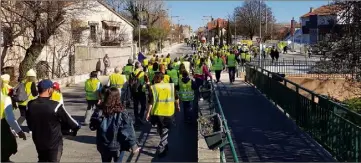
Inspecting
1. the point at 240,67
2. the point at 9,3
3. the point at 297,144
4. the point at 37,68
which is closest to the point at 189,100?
the point at 297,144

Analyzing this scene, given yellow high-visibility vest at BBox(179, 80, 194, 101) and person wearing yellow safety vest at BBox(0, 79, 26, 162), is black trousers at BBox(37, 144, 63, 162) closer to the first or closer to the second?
person wearing yellow safety vest at BBox(0, 79, 26, 162)

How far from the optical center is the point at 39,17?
76.6ft

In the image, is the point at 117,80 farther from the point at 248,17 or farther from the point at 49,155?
the point at 248,17

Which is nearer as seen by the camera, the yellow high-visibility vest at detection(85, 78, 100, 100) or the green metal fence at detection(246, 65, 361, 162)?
the green metal fence at detection(246, 65, 361, 162)

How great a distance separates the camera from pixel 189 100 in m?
11.8

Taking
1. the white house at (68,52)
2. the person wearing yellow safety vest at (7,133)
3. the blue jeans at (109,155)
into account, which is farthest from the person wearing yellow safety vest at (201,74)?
the white house at (68,52)

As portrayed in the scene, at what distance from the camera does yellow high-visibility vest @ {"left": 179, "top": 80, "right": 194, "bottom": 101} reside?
11.5 metres

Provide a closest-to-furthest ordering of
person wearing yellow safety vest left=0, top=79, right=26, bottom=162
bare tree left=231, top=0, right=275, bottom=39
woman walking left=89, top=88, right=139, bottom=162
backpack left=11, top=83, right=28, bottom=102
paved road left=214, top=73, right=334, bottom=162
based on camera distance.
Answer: person wearing yellow safety vest left=0, top=79, right=26, bottom=162 < woman walking left=89, top=88, right=139, bottom=162 < paved road left=214, top=73, right=334, bottom=162 < backpack left=11, top=83, right=28, bottom=102 < bare tree left=231, top=0, right=275, bottom=39

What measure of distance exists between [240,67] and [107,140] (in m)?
25.8

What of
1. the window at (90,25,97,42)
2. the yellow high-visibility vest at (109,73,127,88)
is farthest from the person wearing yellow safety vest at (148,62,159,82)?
the window at (90,25,97,42)

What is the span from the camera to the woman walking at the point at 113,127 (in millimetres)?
5992

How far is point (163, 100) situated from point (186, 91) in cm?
292

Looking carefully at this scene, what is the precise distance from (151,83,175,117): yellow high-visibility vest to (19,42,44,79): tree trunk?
16.9 metres

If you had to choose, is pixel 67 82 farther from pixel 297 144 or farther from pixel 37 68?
pixel 297 144
